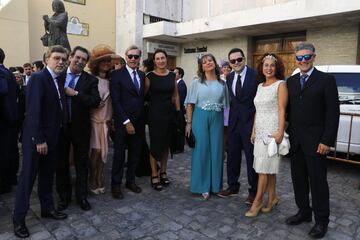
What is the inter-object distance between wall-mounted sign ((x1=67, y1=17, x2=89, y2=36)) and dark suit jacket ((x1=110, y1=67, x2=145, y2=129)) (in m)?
10.3

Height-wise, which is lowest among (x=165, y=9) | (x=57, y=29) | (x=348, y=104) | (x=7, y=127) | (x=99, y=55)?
(x=7, y=127)

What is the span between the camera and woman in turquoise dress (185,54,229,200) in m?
4.20

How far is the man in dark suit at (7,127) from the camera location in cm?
406

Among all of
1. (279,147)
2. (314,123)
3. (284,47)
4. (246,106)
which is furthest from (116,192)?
(284,47)

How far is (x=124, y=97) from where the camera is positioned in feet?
13.6

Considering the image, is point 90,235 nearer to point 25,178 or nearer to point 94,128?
point 25,178

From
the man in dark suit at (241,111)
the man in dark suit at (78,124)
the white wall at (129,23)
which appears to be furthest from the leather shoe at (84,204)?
the white wall at (129,23)

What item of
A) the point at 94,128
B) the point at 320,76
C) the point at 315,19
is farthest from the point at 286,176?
the point at 315,19

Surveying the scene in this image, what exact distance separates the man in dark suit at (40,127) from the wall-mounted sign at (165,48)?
1109 cm

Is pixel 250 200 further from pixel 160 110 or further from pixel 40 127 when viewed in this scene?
pixel 40 127

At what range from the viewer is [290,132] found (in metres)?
3.43

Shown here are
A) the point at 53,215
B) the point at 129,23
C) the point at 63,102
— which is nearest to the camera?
the point at 63,102

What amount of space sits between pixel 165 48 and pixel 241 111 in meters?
11.1

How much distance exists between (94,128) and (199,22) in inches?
361
